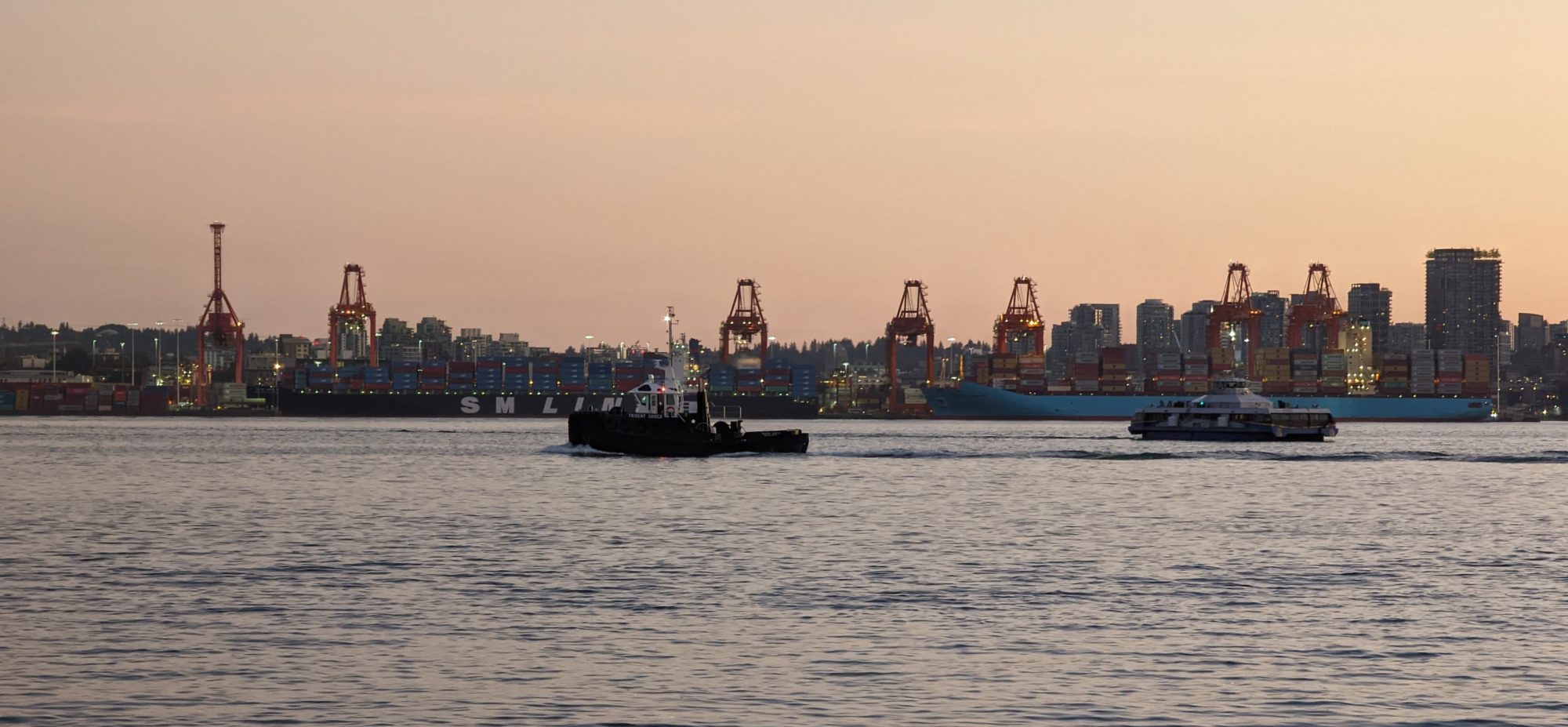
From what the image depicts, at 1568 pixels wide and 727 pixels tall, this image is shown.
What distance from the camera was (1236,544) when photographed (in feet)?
156

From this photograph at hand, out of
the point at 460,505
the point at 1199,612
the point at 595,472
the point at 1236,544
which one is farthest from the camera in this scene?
the point at 595,472

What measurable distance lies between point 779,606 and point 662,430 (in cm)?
6768

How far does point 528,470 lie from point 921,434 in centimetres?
9889

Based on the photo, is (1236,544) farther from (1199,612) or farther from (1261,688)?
(1261,688)

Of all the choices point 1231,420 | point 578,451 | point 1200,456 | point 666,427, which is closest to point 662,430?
point 666,427

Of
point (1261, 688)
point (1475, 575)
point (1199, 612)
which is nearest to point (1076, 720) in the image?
point (1261, 688)

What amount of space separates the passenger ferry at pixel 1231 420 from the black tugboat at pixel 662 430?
54028 mm

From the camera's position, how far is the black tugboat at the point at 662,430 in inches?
3930

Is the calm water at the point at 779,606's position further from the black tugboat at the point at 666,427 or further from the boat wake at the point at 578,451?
the boat wake at the point at 578,451

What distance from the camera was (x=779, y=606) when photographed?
32.4m

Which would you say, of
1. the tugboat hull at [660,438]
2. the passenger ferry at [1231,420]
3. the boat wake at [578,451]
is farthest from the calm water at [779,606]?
the passenger ferry at [1231,420]

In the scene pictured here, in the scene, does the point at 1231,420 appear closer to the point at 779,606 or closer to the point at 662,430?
the point at 662,430

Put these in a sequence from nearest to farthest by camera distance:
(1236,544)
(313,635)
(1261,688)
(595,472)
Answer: (1261,688) < (313,635) < (1236,544) < (595,472)

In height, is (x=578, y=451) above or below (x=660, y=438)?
below
